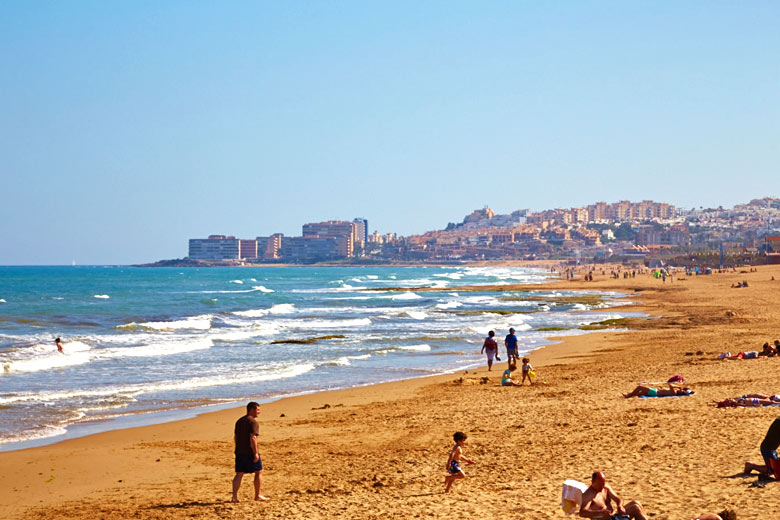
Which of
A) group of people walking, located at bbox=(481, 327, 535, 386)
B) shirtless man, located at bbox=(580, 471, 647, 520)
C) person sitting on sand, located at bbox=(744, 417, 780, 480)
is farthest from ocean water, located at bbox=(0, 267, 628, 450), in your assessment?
person sitting on sand, located at bbox=(744, 417, 780, 480)

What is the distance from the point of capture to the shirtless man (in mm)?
7188

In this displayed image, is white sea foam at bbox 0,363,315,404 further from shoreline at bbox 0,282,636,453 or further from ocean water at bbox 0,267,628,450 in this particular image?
shoreline at bbox 0,282,636,453

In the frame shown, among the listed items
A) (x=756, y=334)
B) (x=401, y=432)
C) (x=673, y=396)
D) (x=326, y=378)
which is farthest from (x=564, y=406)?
(x=756, y=334)

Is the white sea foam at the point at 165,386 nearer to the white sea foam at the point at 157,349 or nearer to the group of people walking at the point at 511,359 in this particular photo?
the group of people walking at the point at 511,359

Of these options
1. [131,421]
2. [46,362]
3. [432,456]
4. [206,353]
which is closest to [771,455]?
[432,456]

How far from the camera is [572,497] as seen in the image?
743cm

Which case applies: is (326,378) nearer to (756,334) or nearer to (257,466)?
(257,466)

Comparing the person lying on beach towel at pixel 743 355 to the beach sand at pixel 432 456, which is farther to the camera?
the person lying on beach towel at pixel 743 355

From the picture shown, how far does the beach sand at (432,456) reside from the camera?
8352 millimetres

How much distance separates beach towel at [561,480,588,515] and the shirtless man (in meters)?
0.04

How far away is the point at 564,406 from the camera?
13.7 meters

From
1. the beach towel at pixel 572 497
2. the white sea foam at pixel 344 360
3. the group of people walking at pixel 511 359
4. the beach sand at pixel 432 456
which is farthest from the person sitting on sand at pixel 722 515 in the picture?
the white sea foam at pixel 344 360

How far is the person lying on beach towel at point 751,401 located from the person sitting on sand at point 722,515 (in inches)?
206

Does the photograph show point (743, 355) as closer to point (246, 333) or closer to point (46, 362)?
point (46, 362)
